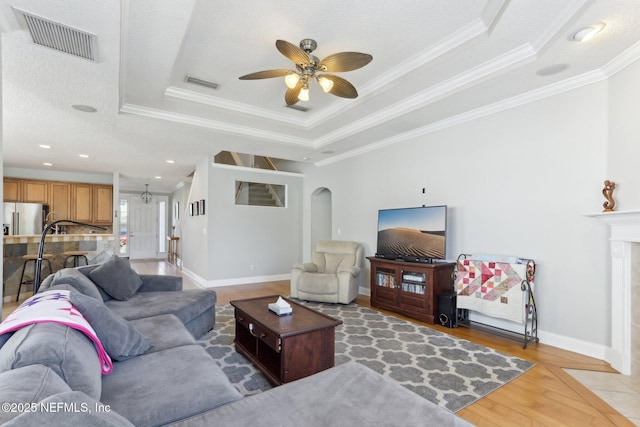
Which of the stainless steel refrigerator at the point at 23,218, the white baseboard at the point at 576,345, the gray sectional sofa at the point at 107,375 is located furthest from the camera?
the stainless steel refrigerator at the point at 23,218

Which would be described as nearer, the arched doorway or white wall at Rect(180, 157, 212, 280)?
white wall at Rect(180, 157, 212, 280)

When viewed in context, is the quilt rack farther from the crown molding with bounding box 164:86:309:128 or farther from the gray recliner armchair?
the crown molding with bounding box 164:86:309:128

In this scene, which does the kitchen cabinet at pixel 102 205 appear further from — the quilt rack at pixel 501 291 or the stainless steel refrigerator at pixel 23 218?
the quilt rack at pixel 501 291

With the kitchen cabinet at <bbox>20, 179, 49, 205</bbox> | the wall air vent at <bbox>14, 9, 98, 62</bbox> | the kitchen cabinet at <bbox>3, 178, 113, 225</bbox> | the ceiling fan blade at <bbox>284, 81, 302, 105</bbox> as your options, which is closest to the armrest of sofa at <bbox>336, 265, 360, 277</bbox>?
the ceiling fan blade at <bbox>284, 81, 302, 105</bbox>

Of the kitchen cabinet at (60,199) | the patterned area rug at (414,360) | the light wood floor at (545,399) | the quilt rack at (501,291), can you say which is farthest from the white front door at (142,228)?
the light wood floor at (545,399)

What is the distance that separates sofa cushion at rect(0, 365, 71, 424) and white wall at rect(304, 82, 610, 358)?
3.96 meters

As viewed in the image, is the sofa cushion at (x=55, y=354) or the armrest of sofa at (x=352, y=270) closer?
the sofa cushion at (x=55, y=354)

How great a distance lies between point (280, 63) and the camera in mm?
3324

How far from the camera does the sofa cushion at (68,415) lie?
688 mm

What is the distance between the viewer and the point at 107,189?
8266mm

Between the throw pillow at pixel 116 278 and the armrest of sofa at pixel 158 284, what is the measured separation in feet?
0.70

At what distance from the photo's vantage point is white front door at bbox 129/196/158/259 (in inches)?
431

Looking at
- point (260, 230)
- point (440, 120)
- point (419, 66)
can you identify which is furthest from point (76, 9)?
point (260, 230)

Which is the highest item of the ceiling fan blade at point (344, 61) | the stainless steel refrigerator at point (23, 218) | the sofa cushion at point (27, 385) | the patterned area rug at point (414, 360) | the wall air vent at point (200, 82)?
the wall air vent at point (200, 82)
